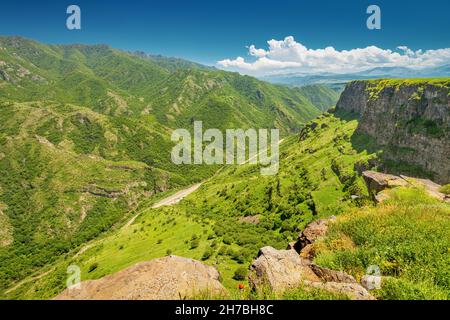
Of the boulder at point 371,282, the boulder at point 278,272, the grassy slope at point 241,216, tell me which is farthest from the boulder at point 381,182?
the boulder at point 371,282

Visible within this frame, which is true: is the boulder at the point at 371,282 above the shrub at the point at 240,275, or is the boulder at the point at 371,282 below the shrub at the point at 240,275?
above

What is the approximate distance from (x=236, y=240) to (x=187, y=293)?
2675 inches

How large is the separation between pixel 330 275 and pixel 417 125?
350 feet

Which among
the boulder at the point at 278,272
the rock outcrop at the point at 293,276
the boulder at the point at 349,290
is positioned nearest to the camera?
the boulder at the point at 349,290

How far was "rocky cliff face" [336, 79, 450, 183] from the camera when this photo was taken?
88000 millimetres

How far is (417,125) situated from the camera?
102 metres

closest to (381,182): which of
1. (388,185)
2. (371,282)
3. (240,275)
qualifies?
(388,185)

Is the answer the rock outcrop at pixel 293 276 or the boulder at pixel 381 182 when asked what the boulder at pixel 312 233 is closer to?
the rock outcrop at pixel 293 276

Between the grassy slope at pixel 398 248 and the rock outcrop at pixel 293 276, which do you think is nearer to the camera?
the grassy slope at pixel 398 248

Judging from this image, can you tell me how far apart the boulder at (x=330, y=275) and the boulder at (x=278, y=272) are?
11.2 inches

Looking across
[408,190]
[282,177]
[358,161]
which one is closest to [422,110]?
[358,161]

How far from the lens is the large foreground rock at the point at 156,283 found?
13.5 metres

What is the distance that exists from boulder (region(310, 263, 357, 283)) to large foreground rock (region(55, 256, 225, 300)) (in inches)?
214

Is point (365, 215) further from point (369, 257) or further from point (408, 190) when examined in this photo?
point (408, 190)
